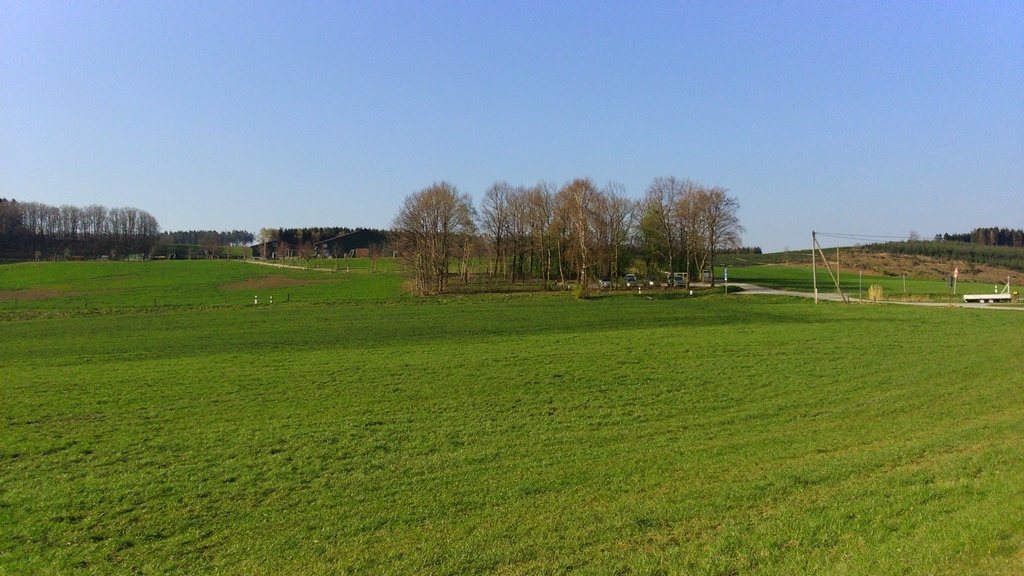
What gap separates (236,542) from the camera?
833 centimetres

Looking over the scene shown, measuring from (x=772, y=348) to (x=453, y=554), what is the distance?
22.2m

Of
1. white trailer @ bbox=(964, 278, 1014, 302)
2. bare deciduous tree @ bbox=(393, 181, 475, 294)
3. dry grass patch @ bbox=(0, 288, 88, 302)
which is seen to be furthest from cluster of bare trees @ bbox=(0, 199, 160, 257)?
white trailer @ bbox=(964, 278, 1014, 302)

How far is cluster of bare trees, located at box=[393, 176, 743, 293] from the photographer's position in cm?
7275

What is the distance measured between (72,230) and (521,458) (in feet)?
623

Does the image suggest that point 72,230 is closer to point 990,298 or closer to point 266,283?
point 266,283

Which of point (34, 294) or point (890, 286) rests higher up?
point (890, 286)

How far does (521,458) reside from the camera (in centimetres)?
1165

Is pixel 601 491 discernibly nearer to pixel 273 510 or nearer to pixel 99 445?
pixel 273 510

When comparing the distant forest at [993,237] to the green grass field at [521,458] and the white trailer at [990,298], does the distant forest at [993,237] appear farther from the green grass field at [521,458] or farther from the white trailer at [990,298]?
the green grass field at [521,458]

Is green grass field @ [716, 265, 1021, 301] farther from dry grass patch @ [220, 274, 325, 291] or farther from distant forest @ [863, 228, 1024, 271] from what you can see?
dry grass patch @ [220, 274, 325, 291]

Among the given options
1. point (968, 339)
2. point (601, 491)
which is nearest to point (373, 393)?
point (601, 491)

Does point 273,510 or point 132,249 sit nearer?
point 273,510

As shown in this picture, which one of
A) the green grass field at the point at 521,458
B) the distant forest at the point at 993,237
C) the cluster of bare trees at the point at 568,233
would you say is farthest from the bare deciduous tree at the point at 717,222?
the distant forest at the point at 993,237

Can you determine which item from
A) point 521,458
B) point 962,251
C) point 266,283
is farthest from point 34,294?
point 962,251
